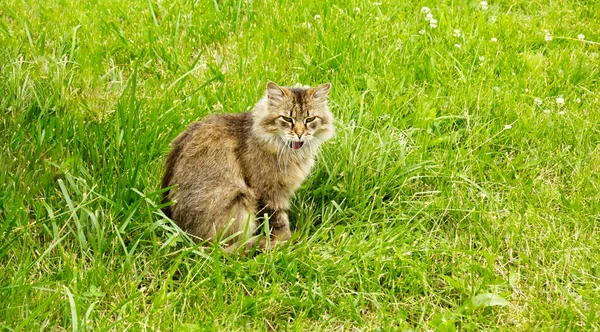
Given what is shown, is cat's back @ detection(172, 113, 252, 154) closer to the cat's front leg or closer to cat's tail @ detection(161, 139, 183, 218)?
cat's tail @ detection(161, 139, 183, 218)

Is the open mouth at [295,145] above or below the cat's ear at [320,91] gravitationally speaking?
below

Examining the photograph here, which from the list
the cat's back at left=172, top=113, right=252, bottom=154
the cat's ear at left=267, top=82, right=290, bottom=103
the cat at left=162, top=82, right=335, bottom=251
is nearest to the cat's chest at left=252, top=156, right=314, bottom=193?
the cat at left=162, top=82, right=335, bottom=251

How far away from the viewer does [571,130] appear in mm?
4977

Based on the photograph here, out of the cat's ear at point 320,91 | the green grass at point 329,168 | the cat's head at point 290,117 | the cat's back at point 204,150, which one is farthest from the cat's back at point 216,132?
the cat's ear at point 320,91

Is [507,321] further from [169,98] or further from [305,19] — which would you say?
[305,19]

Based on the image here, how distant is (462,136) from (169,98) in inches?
77.9

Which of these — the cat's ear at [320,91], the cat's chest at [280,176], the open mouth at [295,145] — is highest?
the cat's ear at [320,91]

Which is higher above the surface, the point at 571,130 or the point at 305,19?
the point at 305,19

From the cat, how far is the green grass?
0.15m

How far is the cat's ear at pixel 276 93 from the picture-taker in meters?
4.30

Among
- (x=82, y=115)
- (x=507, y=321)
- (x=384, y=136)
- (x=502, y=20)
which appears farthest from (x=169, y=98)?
(x=502, y=20)

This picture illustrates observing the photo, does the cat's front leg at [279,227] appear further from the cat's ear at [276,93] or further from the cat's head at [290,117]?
the cat's ear at [276,93]

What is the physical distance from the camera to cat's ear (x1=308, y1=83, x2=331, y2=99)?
4.37 metres

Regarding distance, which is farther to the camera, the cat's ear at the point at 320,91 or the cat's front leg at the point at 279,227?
the cat's ear at the point at 320,91
